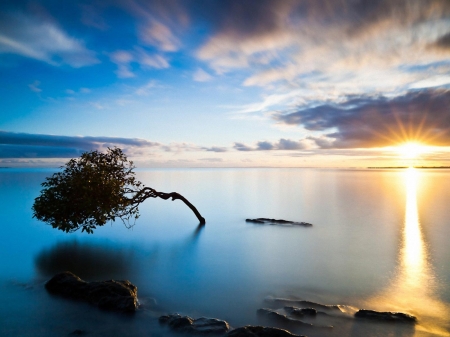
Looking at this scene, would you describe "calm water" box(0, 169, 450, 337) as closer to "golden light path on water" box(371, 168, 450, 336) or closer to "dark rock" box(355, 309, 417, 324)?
"golden light path on water" box(371, 168, 450, 336)

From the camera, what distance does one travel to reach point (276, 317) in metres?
11.6

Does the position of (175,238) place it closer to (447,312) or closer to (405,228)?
(447,312)

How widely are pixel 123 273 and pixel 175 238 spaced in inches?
370

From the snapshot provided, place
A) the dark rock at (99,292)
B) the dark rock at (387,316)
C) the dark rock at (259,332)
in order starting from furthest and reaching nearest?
the dark rock at (99,292) < the dark rock at (387,316) < the dark rock at (259,332)

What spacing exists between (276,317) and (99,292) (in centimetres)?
735

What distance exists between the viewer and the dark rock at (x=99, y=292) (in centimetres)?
1220

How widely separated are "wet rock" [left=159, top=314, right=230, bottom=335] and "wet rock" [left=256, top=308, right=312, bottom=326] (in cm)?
176

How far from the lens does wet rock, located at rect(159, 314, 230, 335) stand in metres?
10.4

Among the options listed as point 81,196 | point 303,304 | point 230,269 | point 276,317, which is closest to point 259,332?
point 276,317

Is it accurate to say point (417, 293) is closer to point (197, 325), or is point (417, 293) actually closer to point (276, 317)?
point (276, 317)

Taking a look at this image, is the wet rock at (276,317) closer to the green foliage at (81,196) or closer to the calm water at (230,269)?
the calm water at (230,269)

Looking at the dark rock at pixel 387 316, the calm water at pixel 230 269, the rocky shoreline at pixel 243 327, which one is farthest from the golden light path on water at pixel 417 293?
the rocky shoreline at pixel 243 327

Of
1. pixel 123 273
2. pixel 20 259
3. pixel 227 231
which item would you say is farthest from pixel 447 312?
pixel 20 259

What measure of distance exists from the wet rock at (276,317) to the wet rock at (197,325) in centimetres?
176
